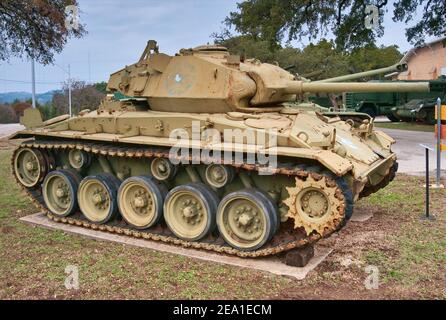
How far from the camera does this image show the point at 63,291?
18.4 ft

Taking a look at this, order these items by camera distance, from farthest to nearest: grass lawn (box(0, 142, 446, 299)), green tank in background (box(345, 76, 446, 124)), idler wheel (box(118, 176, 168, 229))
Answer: green tank in background (box(345, 76, 446, 124)) → idler wheel (box(118, 176, 168, 229)) → grass lawn (box(0, 142, 446, 299))

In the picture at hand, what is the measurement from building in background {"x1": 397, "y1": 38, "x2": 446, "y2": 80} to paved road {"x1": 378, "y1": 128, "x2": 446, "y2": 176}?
17.1 meters

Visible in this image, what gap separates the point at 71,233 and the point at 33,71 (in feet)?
51.4

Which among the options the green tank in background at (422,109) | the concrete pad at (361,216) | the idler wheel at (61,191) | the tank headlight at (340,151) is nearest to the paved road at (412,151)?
Result: the green tank in background at (422,109)

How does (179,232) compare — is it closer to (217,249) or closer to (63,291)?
(217,249)

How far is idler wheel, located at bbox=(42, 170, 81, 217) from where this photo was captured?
27.1ft

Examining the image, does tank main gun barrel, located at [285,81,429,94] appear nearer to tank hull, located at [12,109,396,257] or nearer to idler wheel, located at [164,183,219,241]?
tank hull, located at [12,109,396,257]

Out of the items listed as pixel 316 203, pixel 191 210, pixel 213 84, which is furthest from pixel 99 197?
pixel 316 203

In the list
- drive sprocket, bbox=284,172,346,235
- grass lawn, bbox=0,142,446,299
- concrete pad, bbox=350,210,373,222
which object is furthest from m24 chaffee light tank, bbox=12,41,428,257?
grass lawn, bbox=0,142,446,299

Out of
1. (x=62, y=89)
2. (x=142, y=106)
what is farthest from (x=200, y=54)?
(x=62, y=89)

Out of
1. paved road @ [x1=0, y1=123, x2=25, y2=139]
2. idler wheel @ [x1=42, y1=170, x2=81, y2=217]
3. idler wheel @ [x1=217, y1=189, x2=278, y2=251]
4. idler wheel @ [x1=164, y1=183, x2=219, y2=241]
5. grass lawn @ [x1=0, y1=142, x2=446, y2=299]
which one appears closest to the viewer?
grass lawn @ [x1=0, y1=142, x2=446, y2=299]

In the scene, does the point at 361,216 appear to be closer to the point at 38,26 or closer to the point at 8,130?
the point at 38,26

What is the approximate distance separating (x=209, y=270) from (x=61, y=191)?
346 centimetres

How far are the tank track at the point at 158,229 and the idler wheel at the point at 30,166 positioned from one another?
0.14 m
